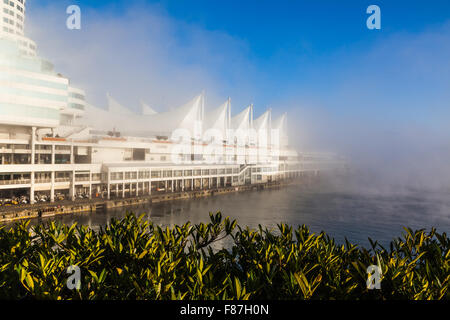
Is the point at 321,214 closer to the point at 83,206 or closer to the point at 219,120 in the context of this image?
the point at 83,206

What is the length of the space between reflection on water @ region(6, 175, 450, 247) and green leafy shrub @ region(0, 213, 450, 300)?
13663 mm

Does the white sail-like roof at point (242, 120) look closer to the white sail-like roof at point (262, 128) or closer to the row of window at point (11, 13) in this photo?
the white sail-like roof at point (262, 128)

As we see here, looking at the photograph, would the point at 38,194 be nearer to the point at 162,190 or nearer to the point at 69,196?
the point at 69,196

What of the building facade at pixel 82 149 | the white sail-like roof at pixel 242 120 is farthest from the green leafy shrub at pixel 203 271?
the white sail-like roof at pixel 242 120

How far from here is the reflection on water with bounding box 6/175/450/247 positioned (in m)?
21.4

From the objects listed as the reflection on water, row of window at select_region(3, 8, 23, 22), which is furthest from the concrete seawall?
row of window at select_region(3, 8, 23, 22)

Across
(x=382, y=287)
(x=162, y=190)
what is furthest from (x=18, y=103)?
(x=382, y=287)

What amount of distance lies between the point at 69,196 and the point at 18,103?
8030mm

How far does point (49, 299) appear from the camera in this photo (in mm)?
4035

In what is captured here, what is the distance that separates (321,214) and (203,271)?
2273 cm

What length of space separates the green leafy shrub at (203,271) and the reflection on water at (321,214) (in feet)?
44.8

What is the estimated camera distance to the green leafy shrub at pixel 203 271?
4.51 m
